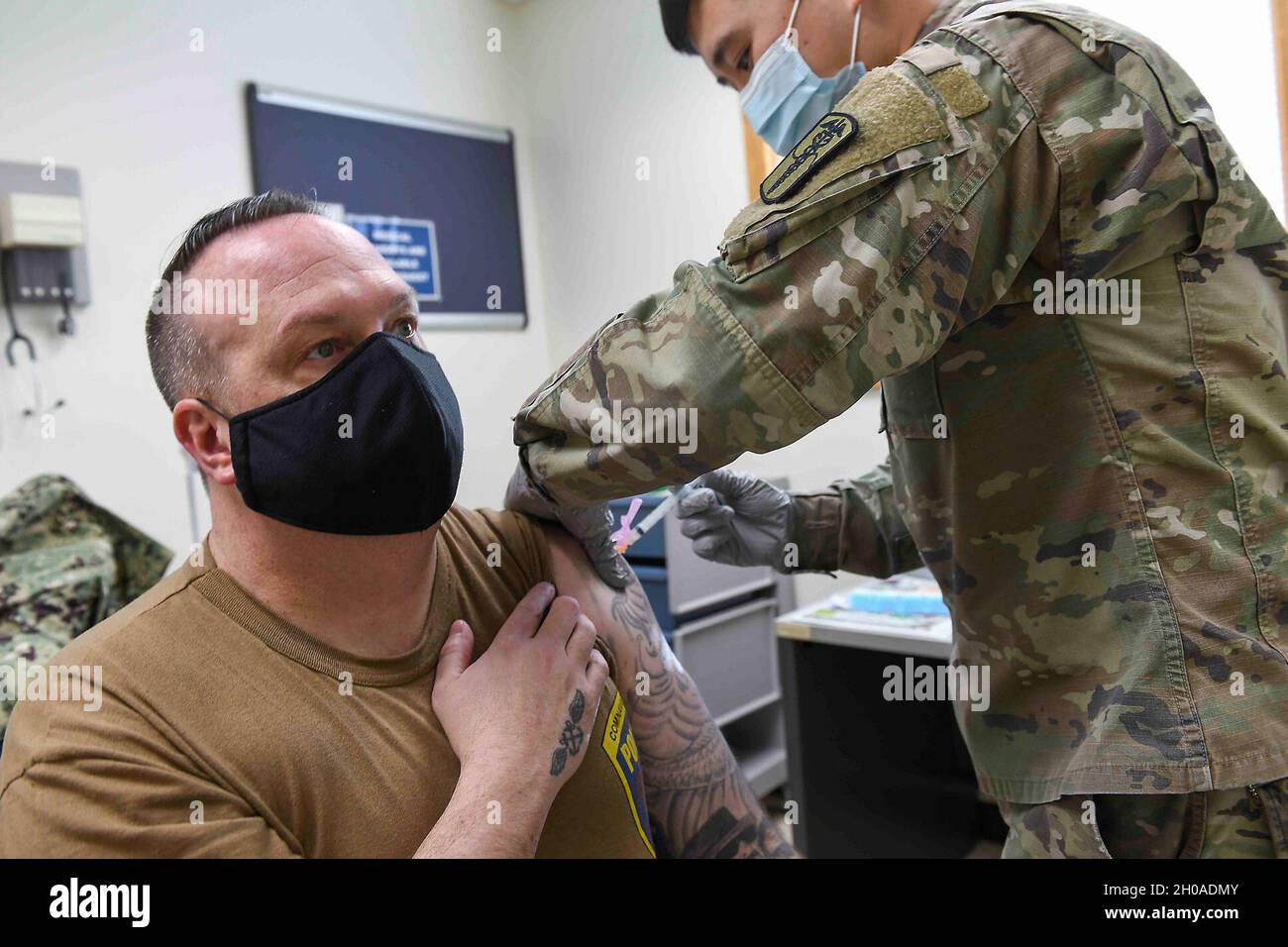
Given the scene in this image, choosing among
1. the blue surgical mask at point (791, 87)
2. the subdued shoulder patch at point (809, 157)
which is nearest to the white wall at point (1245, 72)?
the blue surgical mask at point (791, 87)

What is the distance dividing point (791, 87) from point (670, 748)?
3.08 ft

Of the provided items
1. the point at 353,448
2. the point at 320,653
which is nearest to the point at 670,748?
the point at 320,653

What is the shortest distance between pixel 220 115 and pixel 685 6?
213cm

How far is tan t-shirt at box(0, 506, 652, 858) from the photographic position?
0.83 metres

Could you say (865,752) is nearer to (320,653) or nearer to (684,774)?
(684,774)

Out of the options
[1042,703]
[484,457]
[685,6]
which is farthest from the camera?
[484,457]

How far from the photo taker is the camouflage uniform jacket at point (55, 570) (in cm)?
146

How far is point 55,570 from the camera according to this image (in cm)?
158

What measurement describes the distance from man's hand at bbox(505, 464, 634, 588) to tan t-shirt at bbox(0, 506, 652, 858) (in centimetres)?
23

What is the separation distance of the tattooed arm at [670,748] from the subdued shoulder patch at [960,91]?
0.78 metres

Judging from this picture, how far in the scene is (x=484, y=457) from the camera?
173cm

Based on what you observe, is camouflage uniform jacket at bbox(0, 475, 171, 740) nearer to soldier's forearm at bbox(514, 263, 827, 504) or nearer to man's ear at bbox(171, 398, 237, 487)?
man's ear at bbox(171, 398, 237, 487)
